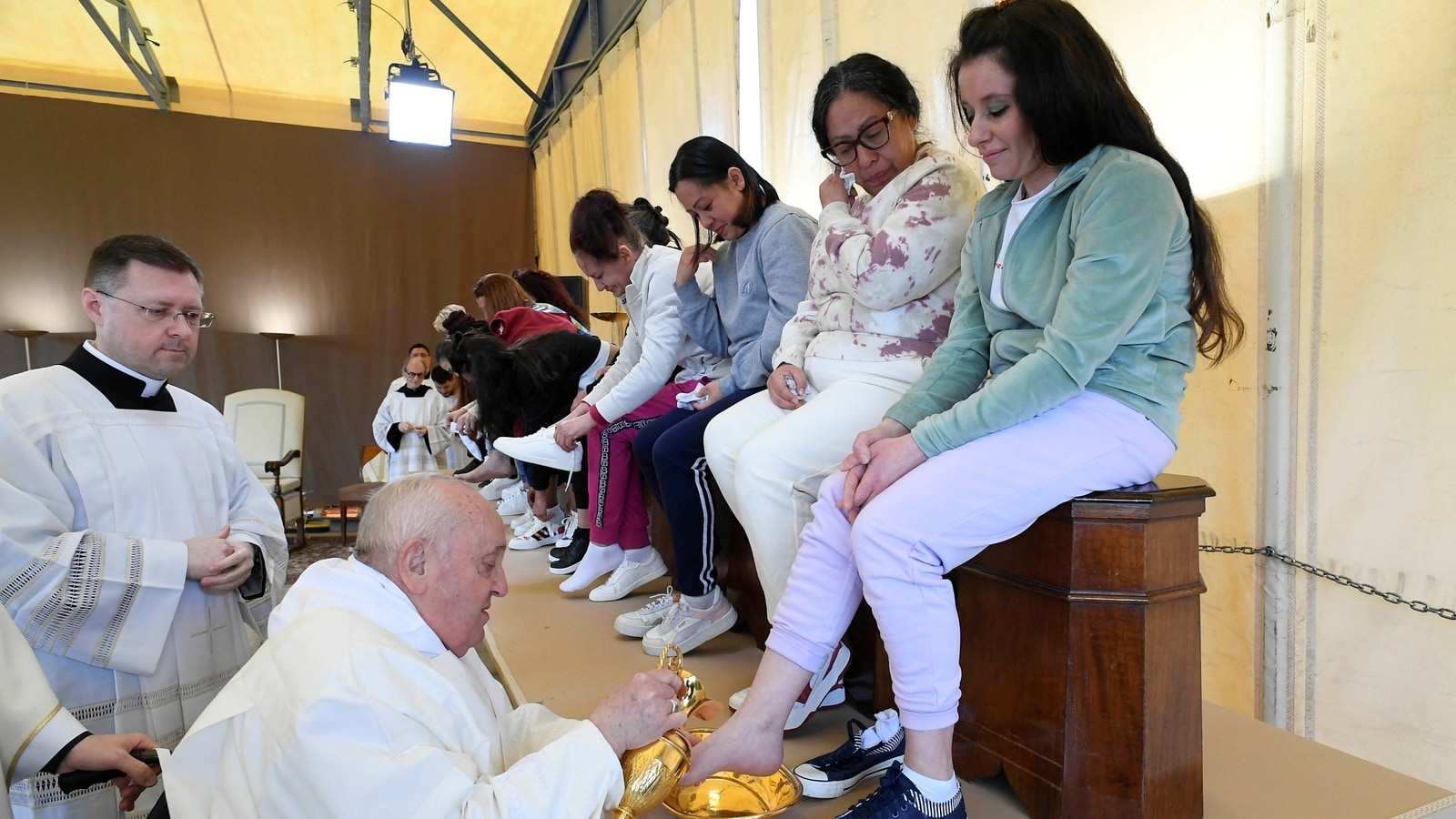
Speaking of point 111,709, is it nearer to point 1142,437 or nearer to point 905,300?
point 905,300

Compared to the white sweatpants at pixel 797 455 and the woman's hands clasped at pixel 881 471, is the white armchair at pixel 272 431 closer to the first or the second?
the white sweatpants at pixel 797 455

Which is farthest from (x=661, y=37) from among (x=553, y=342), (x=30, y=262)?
(x=30, y=262)

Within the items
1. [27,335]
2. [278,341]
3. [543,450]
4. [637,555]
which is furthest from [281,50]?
[637,555]

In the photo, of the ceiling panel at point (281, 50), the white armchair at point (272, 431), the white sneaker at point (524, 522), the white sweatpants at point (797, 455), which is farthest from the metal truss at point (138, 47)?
the white sweatpants at point (797, 455)

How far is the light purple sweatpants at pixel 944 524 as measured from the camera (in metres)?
1.11

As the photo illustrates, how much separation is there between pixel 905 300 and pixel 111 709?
1.73 metres

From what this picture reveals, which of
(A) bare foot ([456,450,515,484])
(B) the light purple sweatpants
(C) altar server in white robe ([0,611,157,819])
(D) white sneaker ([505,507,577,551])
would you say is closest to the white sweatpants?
(B) the light purple sweatpants

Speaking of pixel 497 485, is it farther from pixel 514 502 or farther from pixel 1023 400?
pixel 1023 400

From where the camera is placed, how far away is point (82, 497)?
1.58 metres

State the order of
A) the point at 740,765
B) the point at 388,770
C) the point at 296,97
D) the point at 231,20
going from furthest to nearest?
the point at 296,97
the point at 231,20
the point at 740,765
the point at 388,770

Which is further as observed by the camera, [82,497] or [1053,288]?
[82,497]

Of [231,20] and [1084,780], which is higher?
[231,20]

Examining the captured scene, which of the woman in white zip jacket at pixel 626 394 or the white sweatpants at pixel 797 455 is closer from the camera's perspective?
the white sweatpants at pixel 797 455

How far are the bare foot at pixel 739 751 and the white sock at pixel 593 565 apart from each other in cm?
143
